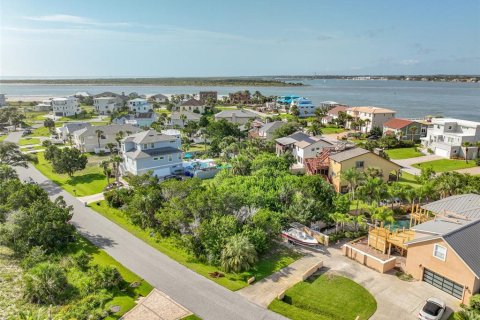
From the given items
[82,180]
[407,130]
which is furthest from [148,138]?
[407,130]

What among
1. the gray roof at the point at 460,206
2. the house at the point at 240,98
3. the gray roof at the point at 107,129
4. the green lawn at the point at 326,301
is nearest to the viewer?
the green lawn at the point at 326,301

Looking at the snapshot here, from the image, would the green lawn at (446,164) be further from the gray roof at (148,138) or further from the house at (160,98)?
the house at (160,98)

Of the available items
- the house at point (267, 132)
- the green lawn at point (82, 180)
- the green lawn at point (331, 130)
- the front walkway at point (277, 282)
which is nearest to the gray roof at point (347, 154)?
the front walkway at point (277, 282)

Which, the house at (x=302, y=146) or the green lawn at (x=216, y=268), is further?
the house at (x=302, y=146)

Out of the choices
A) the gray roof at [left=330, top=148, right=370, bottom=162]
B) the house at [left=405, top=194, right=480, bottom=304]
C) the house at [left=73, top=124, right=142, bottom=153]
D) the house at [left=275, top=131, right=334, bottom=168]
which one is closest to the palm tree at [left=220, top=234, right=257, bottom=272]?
the house at [left=405, top=194, right=480, bottom=304]

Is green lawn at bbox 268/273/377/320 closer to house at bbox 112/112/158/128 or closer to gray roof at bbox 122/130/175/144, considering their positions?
gray roof at bbox 122/130/175/144

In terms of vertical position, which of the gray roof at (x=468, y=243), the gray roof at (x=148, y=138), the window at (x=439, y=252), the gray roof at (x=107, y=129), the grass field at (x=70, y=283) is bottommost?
the grass field at (x=70, y=283)

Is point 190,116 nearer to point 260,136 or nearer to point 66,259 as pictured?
point 260,136
